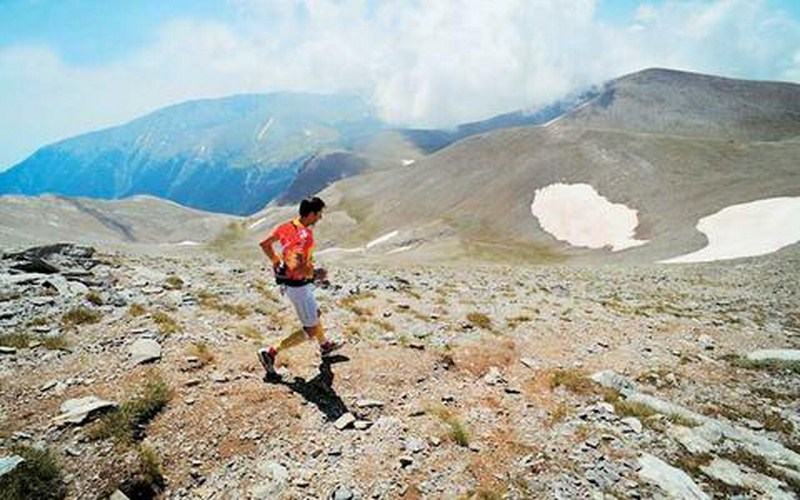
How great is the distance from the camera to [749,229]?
5075 centimetres

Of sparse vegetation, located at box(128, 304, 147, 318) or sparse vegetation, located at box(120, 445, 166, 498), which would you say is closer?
sparse vegetation, located at box(120, 445, 166, 498)

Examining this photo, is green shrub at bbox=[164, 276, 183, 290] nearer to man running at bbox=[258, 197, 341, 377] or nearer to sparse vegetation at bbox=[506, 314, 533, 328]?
man running at bbox=[258, 197, 341, 377]

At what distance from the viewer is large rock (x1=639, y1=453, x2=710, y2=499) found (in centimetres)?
860

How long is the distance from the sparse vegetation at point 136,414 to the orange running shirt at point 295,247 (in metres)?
3.36

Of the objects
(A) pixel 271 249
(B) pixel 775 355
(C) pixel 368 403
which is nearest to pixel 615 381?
(C) pixel 368 403

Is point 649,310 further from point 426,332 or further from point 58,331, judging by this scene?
point 58,331

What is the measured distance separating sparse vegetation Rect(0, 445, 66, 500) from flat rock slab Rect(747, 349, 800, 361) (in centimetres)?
1830

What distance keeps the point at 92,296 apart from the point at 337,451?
34.1ft

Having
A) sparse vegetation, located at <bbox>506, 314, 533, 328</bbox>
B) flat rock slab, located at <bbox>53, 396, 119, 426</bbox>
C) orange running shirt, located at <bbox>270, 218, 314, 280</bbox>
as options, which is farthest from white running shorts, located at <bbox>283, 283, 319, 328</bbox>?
sparse vegetation, located at <bbox>506, 314, 533, 328</bbox>

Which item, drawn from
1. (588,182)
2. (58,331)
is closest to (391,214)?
(588,182)

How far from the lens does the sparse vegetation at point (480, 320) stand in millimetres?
17328

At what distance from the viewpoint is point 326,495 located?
823 cm

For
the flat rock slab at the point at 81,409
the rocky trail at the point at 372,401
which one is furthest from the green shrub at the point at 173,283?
the flat rock slab at the point at 81,409

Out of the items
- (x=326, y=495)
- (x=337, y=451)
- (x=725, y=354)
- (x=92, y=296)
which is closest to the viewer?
(x=326, y=495)
